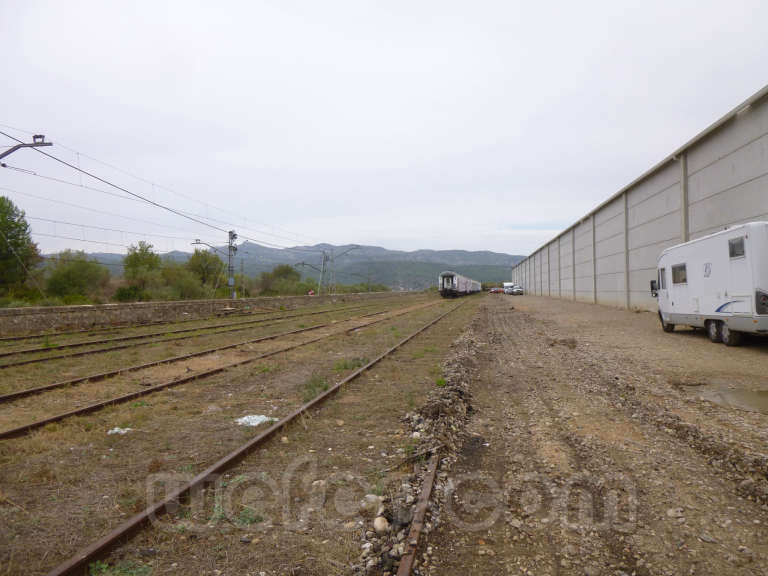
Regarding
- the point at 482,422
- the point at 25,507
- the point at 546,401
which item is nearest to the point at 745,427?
the point at 546,401

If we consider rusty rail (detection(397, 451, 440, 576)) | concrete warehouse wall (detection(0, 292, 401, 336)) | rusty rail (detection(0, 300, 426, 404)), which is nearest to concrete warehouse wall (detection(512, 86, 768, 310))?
rusty rail (detection(397, 451, 440, 576))

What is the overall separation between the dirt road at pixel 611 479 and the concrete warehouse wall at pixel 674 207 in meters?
10.5

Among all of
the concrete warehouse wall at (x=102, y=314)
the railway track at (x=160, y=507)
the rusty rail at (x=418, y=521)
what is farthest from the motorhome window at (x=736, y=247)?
the concrete warehouse wall at (x=102, y=314)

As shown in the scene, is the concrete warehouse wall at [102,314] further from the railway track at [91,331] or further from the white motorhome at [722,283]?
the white motorhome at [722,283]

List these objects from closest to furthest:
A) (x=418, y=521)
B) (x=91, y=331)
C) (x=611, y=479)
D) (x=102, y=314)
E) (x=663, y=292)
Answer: (x=418, y=521) → (x=611, y=479) → (x=663, y=292) → (x=91, y=331) → (x=102, y=314)

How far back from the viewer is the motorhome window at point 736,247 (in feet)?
37.4

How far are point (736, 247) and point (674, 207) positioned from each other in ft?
40.3

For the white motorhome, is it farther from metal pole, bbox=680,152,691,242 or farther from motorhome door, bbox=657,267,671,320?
metal pole, bbox=680,152,691,242

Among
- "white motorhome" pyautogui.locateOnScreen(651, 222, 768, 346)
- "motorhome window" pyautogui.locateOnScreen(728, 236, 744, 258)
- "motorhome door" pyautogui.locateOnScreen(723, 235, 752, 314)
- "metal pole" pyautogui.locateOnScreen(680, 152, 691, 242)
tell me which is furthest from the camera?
"metal pole" pyautogui.locateOnScreen(680, 152, 691, 242)

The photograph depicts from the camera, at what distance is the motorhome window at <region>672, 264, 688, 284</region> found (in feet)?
47.4

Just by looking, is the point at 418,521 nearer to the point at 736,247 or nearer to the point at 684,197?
the point at 736,247

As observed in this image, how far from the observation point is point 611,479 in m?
4.54

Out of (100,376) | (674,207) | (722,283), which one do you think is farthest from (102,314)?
(674,207)

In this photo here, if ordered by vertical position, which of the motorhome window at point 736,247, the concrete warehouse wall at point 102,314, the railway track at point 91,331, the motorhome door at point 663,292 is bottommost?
the railway track at point 91,331
